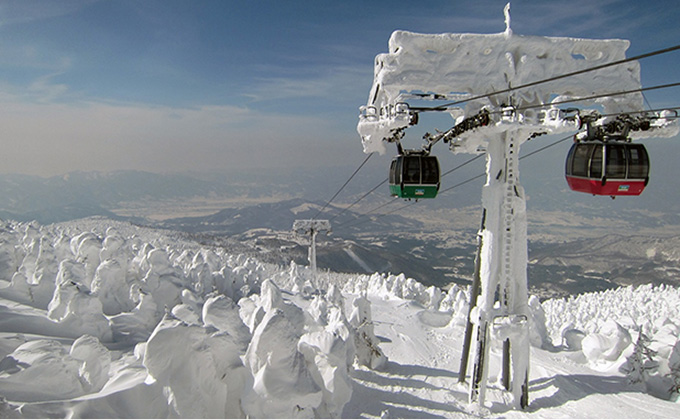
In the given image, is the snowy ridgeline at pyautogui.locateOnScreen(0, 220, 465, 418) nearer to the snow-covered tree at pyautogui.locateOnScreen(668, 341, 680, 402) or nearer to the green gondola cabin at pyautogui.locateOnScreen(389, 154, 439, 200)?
the green gondola cabin at pyautogui.locateOnScreen(389, 154, 439, 200)

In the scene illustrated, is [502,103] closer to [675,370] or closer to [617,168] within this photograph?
[617,168]

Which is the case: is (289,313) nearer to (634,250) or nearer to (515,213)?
(515,213)

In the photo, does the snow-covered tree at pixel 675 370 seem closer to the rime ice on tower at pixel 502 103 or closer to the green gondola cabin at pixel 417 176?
the rime ice on tower at pixel 502 103

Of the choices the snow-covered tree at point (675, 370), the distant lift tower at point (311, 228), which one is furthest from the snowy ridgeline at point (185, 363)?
the distant lift tower at point (311, 228)

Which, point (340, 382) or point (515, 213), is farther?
point (515, 213)

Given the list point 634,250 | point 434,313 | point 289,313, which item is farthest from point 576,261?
point 289,313

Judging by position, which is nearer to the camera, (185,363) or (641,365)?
(185,363)

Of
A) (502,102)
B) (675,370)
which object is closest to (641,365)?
(675,370)

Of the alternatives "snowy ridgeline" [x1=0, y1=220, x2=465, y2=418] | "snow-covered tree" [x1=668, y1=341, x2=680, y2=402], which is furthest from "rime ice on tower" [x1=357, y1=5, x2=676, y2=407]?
"snow-covered tree" [x1=668, y1=341, x2=680, y2=402]
